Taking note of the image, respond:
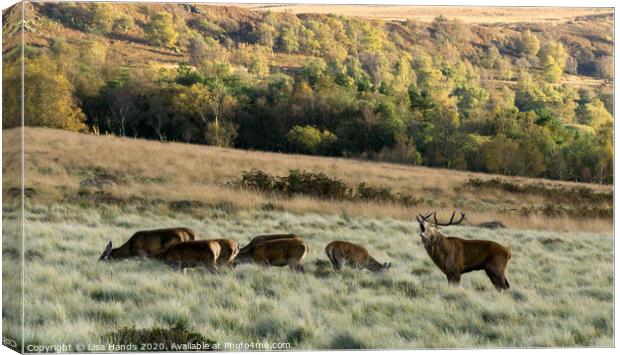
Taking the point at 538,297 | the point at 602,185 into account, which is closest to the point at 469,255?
the point at 538,297

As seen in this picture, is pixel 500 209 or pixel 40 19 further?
pixel 500 209

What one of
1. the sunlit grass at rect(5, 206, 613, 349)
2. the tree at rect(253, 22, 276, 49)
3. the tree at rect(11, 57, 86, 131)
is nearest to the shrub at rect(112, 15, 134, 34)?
the tree at rect(11, 57, 86, 131)

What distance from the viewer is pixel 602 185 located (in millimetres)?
18188

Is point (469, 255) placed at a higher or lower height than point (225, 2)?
lower

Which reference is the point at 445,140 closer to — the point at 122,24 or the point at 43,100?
the point at 122,24

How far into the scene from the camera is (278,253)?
1681cm

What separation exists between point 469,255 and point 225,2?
457cm

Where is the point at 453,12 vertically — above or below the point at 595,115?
above

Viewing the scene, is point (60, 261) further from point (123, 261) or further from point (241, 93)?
point (241, 93)

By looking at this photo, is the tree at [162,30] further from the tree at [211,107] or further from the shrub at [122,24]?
the tree at [211,107]

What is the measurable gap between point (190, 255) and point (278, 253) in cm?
113

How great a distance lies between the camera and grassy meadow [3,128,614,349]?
52.9 feet

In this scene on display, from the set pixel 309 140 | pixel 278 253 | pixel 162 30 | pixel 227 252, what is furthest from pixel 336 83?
pixel 227 252

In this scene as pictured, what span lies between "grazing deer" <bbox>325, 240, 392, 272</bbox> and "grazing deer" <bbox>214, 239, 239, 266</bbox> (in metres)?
1.22
